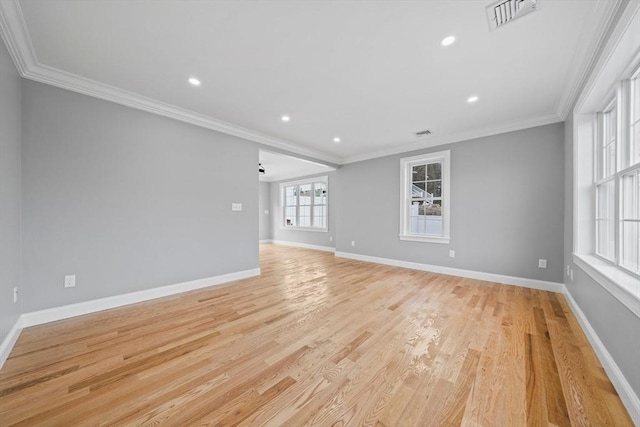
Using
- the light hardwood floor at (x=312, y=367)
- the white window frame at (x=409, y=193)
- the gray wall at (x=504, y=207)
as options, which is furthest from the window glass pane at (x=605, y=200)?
the white window frame at (x=409, y=193)

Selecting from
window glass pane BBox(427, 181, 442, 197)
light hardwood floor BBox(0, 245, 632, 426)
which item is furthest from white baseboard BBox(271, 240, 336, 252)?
light hardwood floor BBox(0, 245, 632, 426)

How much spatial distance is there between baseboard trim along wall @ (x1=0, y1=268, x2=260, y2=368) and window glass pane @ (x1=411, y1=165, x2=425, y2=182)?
13.6 ft

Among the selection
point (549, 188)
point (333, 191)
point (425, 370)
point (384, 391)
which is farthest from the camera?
point (333, 191)

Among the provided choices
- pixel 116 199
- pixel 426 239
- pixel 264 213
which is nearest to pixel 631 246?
pixel 426 239

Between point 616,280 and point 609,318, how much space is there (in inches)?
12.3

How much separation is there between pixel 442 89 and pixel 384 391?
3.06 meters

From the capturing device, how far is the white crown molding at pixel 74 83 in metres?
1.78

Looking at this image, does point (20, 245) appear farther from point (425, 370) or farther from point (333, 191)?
point (333, 191)

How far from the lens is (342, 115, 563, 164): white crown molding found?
347 centimetres

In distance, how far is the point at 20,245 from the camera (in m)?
2.24

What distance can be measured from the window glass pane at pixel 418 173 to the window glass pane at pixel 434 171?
0.39 ft

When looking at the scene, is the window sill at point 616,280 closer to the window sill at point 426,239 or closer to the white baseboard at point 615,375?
the white baseboard at point 615,375

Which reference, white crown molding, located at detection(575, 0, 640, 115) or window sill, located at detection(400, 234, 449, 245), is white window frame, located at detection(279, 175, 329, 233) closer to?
window sill, located at detection(400, 234, 449, 245)

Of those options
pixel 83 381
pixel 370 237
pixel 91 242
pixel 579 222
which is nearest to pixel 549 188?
pixel 579 222
